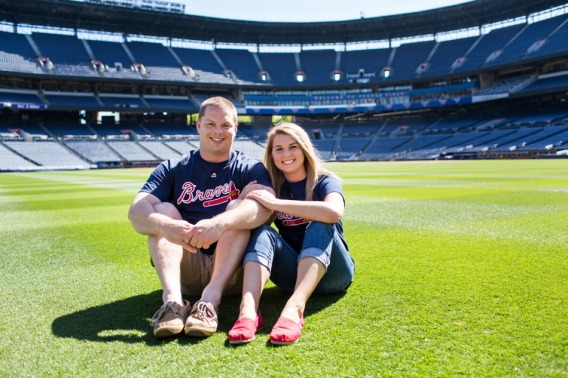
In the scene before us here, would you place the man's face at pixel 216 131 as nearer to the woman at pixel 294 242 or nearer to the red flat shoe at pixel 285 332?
the woman at pixel 294 242

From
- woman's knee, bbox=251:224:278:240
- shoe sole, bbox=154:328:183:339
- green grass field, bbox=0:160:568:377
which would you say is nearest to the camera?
green grass field, bbox=0:160:568:377

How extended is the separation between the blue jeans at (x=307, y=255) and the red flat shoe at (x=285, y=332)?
1.85 ft

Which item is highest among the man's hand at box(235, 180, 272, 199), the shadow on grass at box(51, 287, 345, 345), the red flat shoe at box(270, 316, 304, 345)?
the man's hand at box(235, 180, 272, 199)

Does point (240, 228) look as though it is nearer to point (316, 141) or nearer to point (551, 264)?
point (551, 264)

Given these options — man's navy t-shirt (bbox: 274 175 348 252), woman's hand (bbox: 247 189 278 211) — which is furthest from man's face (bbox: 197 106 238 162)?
man's navy t-shirt (bbox: 274 175 348 252)

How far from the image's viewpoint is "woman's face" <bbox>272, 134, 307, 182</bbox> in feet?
13.4

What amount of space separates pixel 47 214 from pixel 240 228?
922 centimetres

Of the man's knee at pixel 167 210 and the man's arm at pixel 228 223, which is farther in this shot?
the man's knee at pixel 167 210

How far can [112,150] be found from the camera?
55.5 meters

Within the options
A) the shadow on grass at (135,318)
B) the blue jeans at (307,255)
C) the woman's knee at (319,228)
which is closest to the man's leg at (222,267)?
the blue jeans at (307,255)

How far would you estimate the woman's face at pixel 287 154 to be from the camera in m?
4.07

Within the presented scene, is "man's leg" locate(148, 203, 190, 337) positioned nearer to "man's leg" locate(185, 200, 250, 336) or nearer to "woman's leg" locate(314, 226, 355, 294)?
"man's leg" locate(185, 200, 250, 336)

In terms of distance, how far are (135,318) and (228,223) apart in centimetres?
111

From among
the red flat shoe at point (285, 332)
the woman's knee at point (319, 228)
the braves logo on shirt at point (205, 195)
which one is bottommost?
the red flat shoe at point (285, 332)
